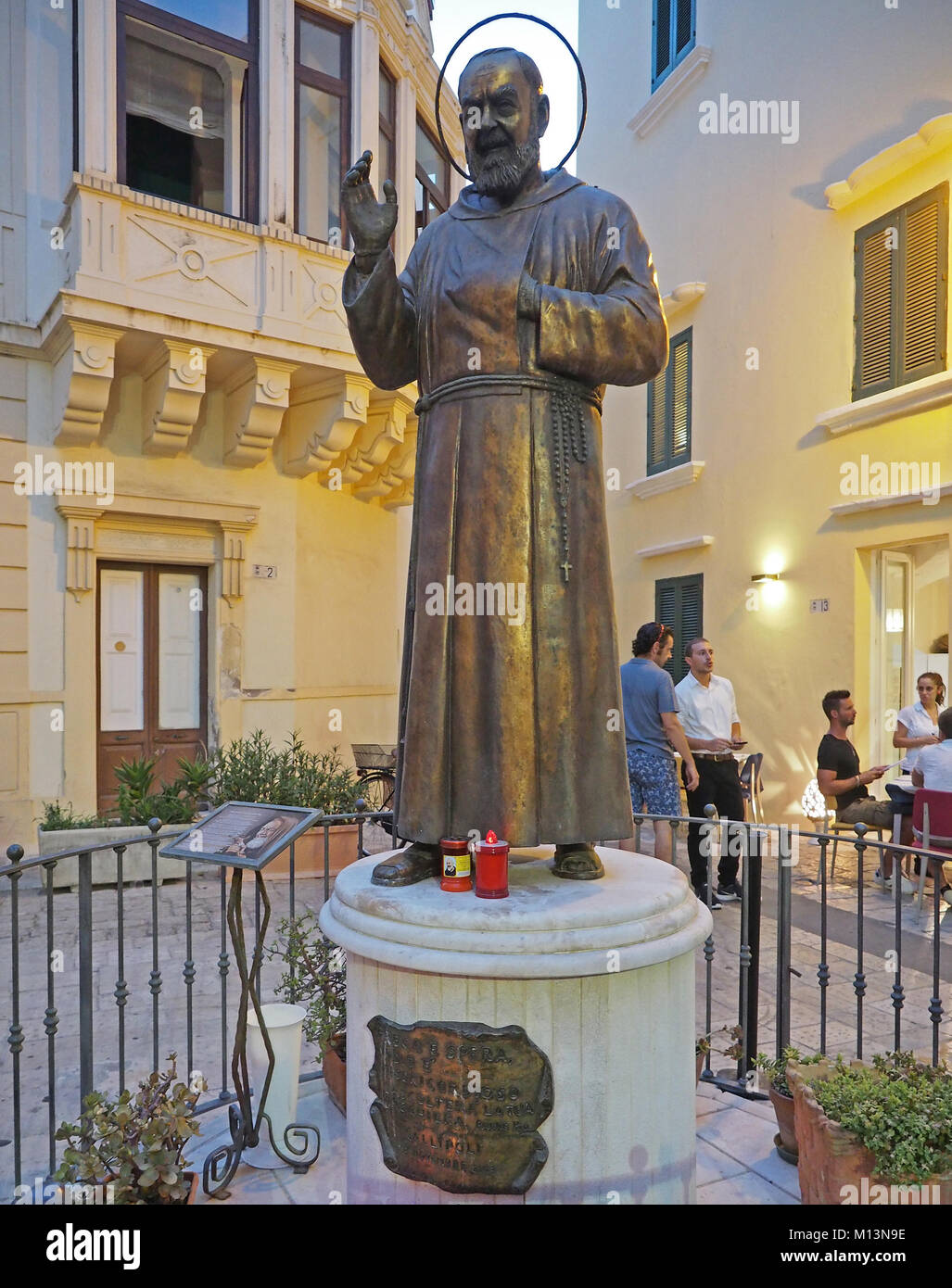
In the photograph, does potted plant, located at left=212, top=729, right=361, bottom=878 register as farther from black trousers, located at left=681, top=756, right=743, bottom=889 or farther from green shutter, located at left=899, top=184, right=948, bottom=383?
green shutter, located at left=899, top=184, right=948, bottom=383

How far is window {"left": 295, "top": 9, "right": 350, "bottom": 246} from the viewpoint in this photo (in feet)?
29.8

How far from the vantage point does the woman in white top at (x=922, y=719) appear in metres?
7.61

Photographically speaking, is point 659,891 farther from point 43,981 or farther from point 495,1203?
point 43,981

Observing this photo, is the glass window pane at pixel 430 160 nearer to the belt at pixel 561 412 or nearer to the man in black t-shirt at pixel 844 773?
the man in black t-shirt at pixel 844 773

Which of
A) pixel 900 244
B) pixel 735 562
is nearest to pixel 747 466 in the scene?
pixel 735 562

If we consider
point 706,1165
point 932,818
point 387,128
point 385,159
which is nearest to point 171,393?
point 385,159

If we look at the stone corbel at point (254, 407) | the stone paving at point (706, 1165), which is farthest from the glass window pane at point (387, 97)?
the stone paving at point (706, 1165)

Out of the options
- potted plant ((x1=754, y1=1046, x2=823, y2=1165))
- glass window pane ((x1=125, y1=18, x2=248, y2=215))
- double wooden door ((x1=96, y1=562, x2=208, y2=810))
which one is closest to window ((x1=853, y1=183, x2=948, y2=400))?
glass window pane ((x1=125, y1=18, x2=248, y2=215))

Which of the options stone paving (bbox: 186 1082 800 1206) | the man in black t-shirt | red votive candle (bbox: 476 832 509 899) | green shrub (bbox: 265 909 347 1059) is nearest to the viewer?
red votive candle (bbox: 476 832 509 899)

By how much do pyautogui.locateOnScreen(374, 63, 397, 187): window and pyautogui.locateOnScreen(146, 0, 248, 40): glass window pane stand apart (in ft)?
5.82

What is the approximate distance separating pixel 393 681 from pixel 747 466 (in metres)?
4.90

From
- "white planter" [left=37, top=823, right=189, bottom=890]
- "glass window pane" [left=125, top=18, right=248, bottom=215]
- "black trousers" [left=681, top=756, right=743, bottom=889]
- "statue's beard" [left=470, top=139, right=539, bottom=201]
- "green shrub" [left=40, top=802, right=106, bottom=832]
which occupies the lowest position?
"white planter" [left=37, top=823, right=189, bottom=890]

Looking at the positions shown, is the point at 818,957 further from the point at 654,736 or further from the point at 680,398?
the point at 680,398

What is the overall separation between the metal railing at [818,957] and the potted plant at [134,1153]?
206 cm
